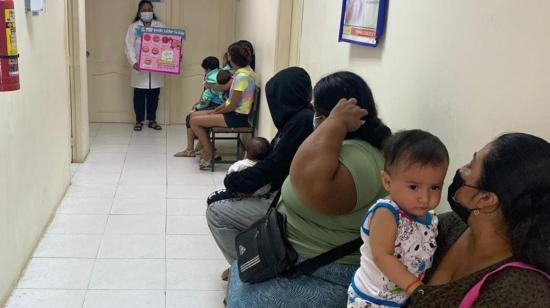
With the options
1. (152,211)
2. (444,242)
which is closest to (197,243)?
(152,211)

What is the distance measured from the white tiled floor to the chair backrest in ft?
1.76

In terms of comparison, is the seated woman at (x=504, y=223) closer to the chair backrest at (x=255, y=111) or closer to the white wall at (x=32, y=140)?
the white wall at (x=32, y=140)

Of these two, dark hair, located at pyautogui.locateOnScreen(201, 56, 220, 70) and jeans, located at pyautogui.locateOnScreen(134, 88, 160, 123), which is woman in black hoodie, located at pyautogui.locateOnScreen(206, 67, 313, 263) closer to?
Answer: dark hair, located at pyautogui.locateOnScreen(201, 56, 220, 70)

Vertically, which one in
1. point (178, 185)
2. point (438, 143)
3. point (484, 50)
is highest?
point (484, 50)

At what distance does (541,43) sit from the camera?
1299mm

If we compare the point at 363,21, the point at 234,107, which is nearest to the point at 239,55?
the point at 234,107

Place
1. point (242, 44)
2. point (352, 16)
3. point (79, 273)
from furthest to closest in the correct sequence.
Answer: point (242, 44), point (79, 273), point (352, 16)

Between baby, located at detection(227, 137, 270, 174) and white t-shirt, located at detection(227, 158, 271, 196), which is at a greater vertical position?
baby, located at detection(227, 137, 270, 174)

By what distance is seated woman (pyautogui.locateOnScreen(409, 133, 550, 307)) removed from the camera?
112 cm

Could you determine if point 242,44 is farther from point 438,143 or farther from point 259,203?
point 438,143

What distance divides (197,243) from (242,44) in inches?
88.0

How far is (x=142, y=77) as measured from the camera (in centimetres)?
647

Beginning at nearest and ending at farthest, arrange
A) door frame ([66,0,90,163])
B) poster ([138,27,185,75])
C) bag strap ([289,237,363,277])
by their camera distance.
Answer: bag strap ([289,237,363,277]) < door frame ([66,0,90,163]) < poster ([138,27,185,75])

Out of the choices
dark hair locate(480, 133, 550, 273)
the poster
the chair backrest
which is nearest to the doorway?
the poster
